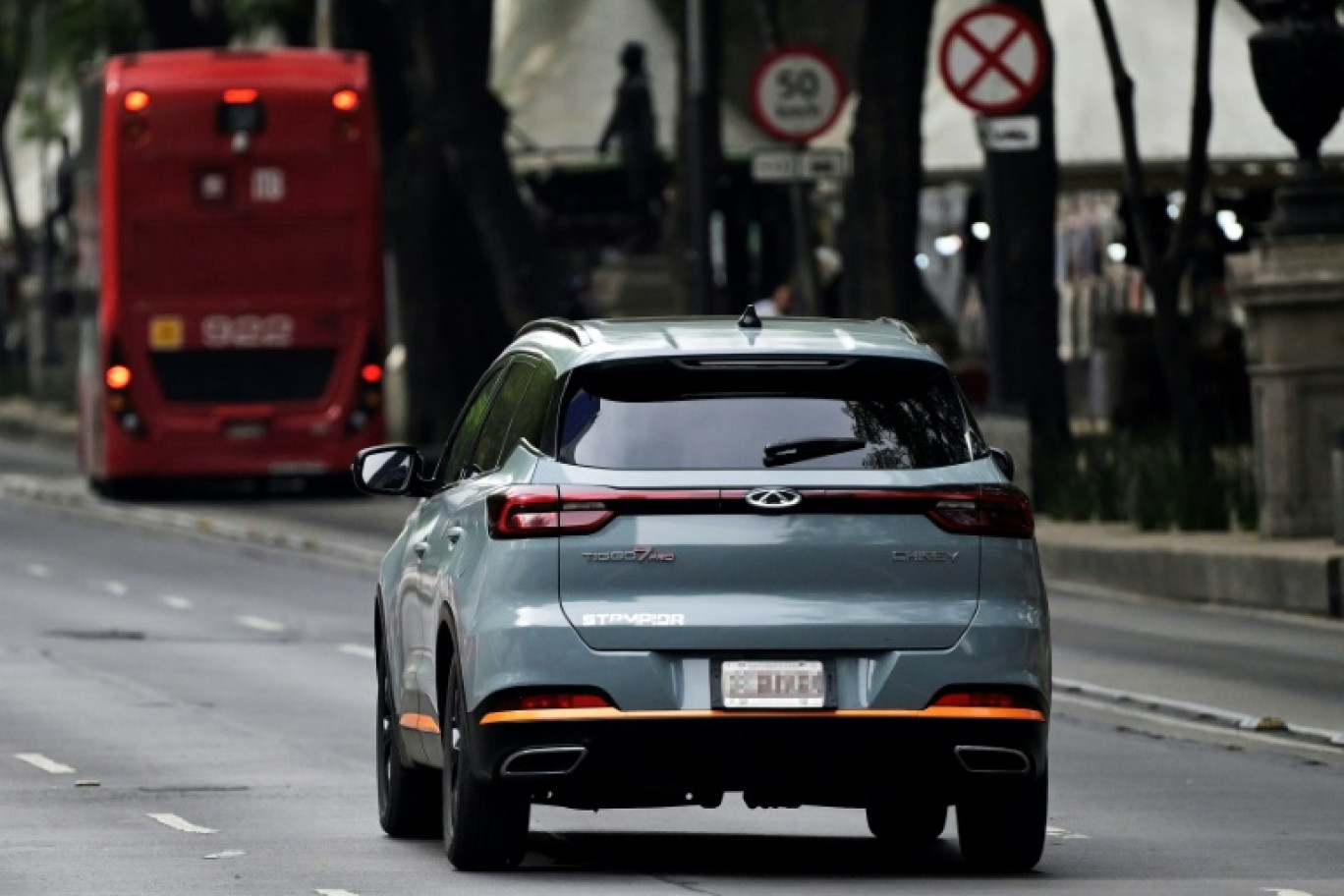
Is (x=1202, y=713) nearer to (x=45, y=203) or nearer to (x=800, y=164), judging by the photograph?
(x=800, y=164)

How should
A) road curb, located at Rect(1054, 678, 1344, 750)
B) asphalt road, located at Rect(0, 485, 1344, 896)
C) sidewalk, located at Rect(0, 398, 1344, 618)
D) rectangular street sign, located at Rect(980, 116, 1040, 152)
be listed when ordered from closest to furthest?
asphalt road, located at Rect(0, 485, 1344, 896) < road curb, located at Rect(1054, 678, 1344, 750) < sidewalk, located at Rect(0, 398, 1344, 618) < rectangular street sign, located at Rect(980, 116, 1040, 152)

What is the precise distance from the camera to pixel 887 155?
30.7m

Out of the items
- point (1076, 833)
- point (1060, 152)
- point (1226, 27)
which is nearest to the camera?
point (1076, 833)

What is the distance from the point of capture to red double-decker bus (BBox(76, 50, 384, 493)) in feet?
116

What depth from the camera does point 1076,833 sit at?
13.5 m

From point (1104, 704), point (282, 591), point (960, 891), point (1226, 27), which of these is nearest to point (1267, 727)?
point (1104, 704)

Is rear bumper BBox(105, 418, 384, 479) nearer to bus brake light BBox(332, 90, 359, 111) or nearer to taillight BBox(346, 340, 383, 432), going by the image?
taillight BBox(346, 340, 383, 432)

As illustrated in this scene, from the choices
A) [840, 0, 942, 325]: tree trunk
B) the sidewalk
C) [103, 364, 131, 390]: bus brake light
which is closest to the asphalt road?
the sidewalk

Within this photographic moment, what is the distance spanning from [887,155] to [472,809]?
19290 millimetres

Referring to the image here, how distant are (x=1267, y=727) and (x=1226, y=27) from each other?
23.2 metres

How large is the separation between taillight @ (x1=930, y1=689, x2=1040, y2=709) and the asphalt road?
0.53 metres

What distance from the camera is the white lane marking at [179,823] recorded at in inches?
531

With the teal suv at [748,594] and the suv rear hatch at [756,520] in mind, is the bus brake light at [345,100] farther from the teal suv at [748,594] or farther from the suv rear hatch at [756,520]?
the suv rear hatch at [756,520]

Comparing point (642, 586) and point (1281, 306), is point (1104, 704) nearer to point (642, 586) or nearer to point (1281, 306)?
point (1281, 306)
